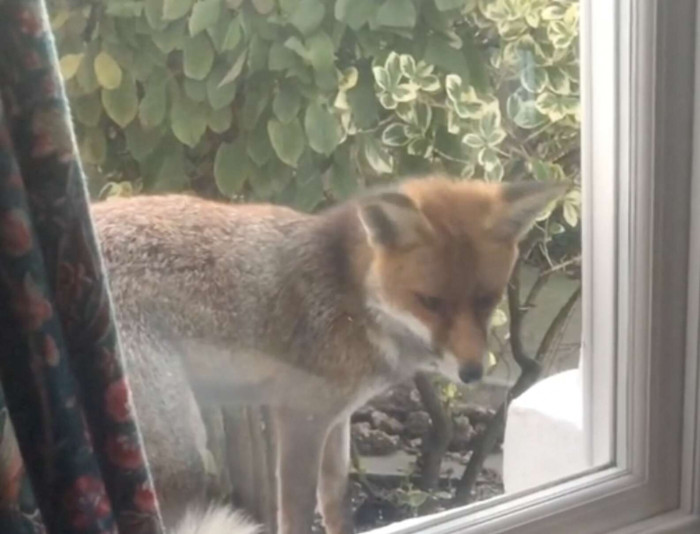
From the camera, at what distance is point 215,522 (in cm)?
111

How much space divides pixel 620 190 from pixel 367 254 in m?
0.34

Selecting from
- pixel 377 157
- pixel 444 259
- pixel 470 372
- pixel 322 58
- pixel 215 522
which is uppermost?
pixel 322 58

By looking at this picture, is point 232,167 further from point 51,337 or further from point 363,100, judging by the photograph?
point 51,337

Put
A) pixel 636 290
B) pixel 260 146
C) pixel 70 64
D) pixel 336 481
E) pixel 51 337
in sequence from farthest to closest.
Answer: pixel 636 290 < pixel 336 481 < pixel 260 146 < pixel 70 64 < pixel 51 337

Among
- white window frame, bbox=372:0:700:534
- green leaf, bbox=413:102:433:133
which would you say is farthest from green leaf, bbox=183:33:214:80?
white window frame, bbox=372:0:700:534

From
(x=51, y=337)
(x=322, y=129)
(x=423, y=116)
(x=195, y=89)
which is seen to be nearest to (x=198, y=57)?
(x=195, y=89)

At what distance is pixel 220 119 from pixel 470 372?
1.27 feet

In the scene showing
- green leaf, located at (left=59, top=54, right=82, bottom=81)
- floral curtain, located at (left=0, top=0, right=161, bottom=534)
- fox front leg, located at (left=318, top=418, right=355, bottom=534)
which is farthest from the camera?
fox front leg, located at (left=318, top=418, right=355, bottom=534)

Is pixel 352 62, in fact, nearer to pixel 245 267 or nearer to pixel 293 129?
pixel 293 129

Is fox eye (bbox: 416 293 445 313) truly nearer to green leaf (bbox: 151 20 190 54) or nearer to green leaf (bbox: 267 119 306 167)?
green leaf (bbox: 267 119 306 167)

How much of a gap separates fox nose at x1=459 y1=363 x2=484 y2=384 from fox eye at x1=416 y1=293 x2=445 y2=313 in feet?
0.25

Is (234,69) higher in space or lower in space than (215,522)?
higher

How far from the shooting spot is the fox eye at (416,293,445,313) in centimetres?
115

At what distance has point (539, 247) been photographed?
126 centimetres
